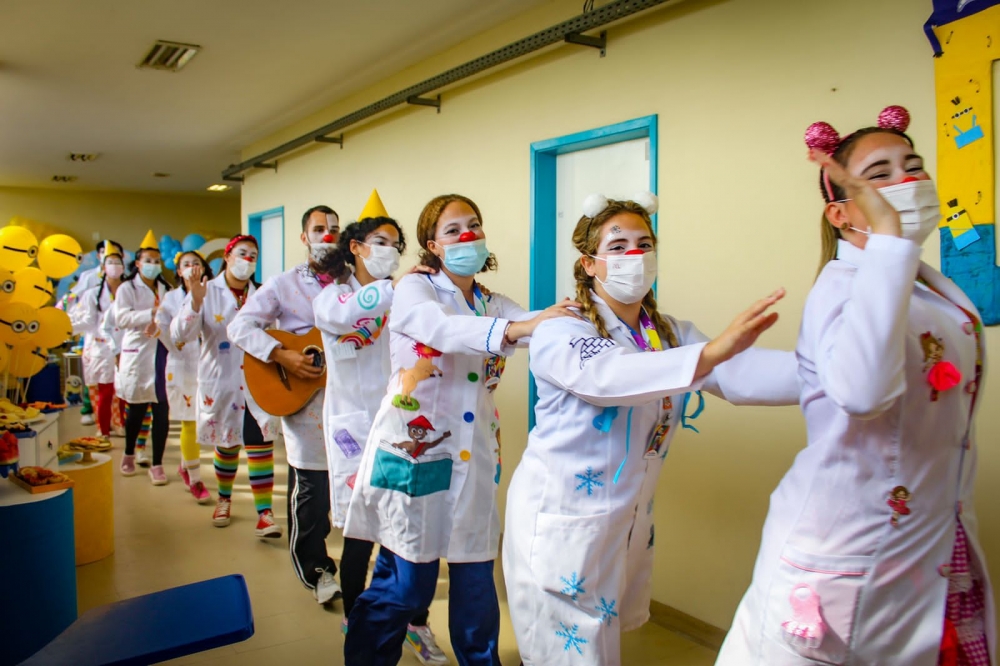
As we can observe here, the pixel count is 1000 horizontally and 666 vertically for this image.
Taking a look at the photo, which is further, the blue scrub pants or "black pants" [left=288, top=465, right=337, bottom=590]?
"black pants" [left=288, top=465, right=337, bottom=590]

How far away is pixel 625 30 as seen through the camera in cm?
332

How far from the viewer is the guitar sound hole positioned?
133 inches

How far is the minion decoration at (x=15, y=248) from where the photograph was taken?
3.70m

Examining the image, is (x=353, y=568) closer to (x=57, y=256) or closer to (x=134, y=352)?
(x=57, y=256)

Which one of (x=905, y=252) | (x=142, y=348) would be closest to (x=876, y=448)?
(x=905, y=252)

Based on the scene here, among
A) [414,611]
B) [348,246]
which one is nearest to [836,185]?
[414,611]

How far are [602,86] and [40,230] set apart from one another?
10218 mm

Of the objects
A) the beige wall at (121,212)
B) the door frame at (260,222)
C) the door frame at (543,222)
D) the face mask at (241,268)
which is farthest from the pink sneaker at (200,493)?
the beige wall at (121,212)

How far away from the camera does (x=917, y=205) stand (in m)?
1.27

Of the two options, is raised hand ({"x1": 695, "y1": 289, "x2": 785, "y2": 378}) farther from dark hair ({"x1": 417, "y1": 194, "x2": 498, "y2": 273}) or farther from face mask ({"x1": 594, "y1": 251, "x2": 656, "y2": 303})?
dark hair ({"x1": 417, "y1": 194, "x2": 498, "y2": 273})

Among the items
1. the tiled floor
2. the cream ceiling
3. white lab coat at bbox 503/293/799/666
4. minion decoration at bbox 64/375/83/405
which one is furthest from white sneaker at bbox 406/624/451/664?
minion decoration at bbox 64/375/83/405

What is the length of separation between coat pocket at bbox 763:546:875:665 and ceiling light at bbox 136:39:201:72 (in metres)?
4.66

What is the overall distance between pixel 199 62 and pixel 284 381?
9.13 feet

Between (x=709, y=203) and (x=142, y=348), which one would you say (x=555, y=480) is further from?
(x=142, y=348)
